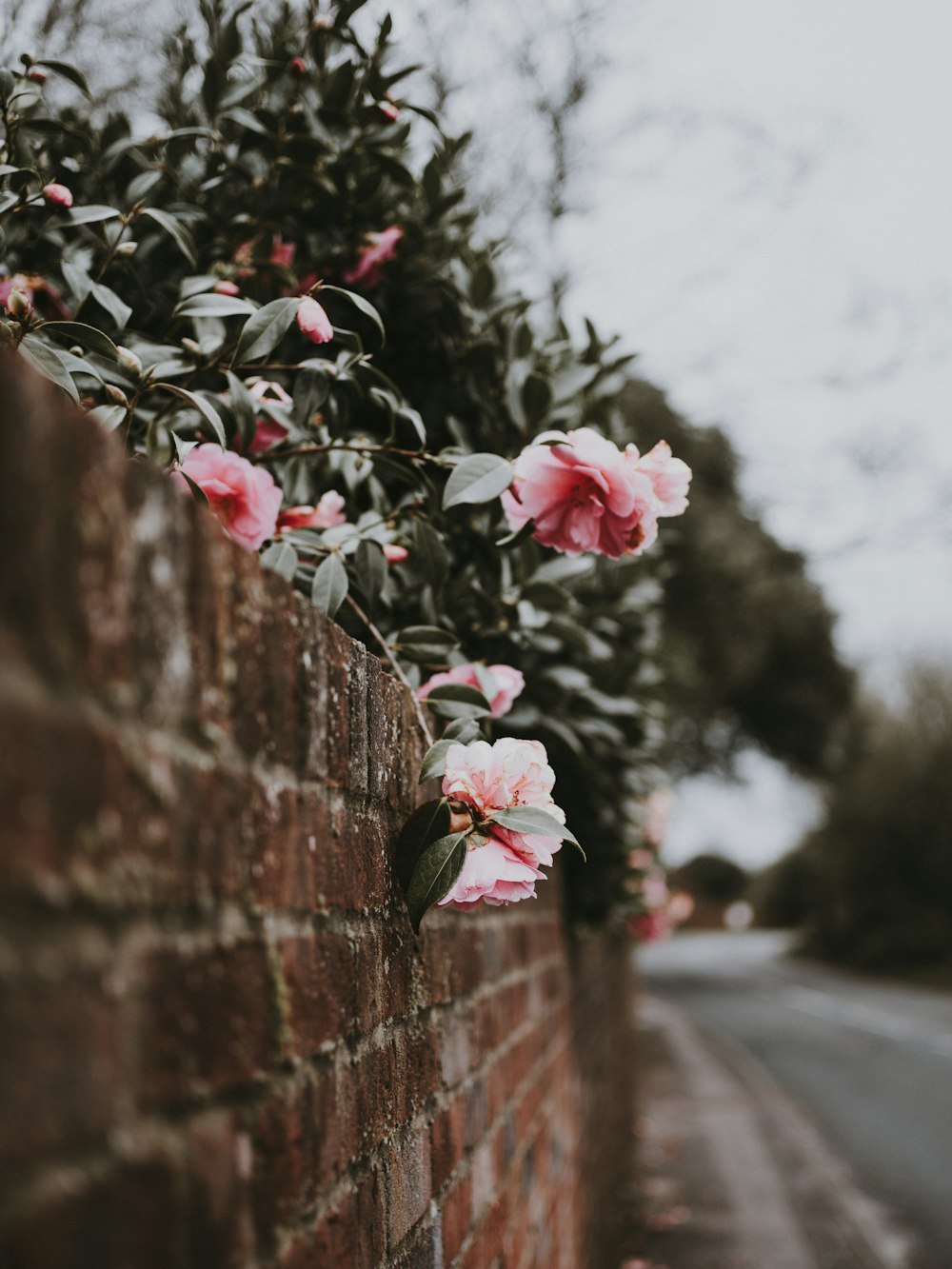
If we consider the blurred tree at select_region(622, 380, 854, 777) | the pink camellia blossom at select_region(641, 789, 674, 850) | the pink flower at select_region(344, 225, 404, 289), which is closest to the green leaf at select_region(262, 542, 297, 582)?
the pink flower at select_region(344, 225, 404, 289)

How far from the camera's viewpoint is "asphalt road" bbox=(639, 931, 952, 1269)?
7.09m

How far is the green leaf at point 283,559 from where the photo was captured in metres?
1.54

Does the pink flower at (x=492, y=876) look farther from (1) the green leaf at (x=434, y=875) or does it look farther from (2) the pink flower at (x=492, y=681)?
(2) the pink flower at (x=492, y=681)

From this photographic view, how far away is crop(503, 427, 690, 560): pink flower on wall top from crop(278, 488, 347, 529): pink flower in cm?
32

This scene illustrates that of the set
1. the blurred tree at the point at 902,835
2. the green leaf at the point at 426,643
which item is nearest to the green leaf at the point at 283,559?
the green leaf at the point at 426,643

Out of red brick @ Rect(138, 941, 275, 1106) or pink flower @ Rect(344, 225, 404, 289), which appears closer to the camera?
red brick @ Rect(138, 941, 275, 1106)

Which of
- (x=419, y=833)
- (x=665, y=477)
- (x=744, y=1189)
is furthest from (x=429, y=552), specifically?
(x=744, y=1189)

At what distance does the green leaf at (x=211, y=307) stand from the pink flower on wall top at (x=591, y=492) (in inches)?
20.3

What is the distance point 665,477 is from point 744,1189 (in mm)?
6580

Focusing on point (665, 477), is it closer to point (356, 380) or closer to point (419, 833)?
point (356, 380)

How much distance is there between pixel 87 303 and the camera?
7.29 feet

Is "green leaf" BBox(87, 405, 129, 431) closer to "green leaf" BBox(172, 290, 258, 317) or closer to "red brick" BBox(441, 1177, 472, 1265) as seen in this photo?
"green leaf" BBox(172, 290, 258, 317)

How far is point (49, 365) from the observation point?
1.37 metres

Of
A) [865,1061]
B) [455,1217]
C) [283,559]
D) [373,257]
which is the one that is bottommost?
[865,1061]
